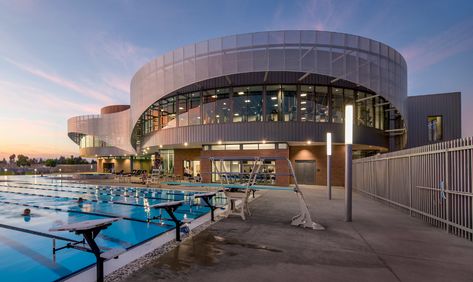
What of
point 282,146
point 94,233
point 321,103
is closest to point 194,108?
point 282,146

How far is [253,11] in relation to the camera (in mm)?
27859

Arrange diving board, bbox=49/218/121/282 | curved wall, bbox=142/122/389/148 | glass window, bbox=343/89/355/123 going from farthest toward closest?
1. glass window, bbox=343/89/355/123
2. curved wall, bbox=142/122/389/148
3. diving board, bbox=49/218/121/282

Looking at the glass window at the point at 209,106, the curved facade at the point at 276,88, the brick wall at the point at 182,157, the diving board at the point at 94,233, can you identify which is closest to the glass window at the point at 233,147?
the curved facade at the point at 276,88

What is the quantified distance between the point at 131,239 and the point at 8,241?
325 centimetres

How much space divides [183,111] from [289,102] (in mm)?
10462

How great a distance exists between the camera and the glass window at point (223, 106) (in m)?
21.1

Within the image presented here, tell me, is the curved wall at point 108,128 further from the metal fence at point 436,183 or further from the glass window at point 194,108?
the metal fence at point 436,183

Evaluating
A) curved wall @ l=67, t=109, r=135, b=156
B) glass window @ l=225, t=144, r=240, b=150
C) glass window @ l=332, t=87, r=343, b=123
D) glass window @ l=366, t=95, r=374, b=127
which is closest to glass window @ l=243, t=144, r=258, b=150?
glass window @ l=225, t=144, r=240, b=150

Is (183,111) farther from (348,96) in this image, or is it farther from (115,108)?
(115,108)

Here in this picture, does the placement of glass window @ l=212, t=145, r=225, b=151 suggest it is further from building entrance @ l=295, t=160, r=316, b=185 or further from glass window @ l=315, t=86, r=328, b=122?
glass window @ l=315, t=86, r=328, b=122

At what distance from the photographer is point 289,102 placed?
20.4m

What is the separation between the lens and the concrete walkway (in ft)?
11.5

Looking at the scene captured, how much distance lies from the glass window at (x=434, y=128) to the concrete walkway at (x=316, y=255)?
2816 cm

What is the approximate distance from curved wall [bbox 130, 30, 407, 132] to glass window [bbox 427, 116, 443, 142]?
34.1ft
